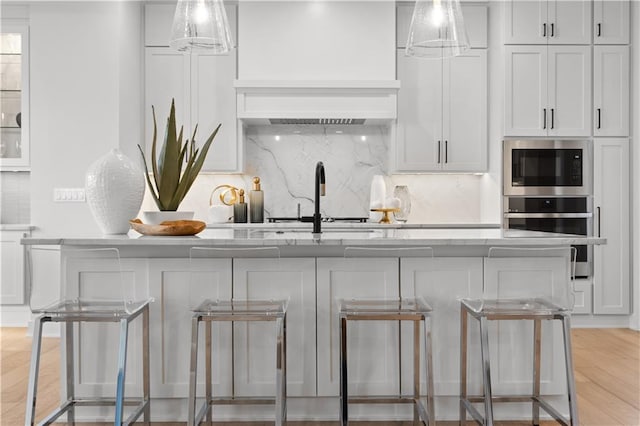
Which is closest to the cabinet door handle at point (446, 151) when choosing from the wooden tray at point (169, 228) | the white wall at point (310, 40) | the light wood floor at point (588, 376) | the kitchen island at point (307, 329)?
the white wall at point (310, 40)

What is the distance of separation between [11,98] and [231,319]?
12.7ft

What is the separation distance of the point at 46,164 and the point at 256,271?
2769 mm

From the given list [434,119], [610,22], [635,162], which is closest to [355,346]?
[434,119]

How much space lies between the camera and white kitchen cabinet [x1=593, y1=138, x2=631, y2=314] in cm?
452

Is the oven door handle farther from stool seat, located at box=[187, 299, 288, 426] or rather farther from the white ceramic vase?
the white ceramic vase

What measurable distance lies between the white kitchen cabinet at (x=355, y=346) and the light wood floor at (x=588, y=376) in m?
0.20

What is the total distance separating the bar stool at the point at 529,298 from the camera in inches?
90.4

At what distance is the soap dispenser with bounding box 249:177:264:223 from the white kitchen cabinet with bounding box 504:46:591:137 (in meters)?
2.28

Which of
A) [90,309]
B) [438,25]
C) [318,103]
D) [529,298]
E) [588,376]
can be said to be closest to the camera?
[90,309]

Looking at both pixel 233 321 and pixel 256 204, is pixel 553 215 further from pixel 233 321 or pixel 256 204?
pixel 233 321

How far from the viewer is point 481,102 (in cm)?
474

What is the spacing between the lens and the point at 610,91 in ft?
14.8

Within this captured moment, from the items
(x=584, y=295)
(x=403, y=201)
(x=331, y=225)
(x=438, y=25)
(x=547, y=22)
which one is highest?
(x=547, y=22)

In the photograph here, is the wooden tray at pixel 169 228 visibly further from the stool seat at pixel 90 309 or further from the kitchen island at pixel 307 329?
the stool seat at pixel 90 309
